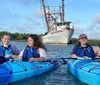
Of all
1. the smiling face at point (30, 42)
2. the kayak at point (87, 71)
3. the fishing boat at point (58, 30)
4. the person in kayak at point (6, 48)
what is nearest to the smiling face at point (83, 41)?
the kayak at point (87, 71)

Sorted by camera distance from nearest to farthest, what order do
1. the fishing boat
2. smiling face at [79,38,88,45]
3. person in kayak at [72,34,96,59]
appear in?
smiling face at [79,38,88,45]
person in kayak at [72,34,96,59]
the fishing boat

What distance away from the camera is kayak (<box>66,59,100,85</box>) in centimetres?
787

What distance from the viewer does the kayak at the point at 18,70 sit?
7.92m

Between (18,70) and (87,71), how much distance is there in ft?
6.06

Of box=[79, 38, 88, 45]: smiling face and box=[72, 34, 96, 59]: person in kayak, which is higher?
box=[79, 38, 88, 45]: smiling face

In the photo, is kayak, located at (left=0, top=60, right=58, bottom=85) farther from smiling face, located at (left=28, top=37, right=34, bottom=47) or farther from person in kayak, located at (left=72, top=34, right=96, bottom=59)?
person in kayak, located at (left=72, top=34, right=96, bottom=59)

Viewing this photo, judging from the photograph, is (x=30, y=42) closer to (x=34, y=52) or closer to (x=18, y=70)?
(x=34, y=52)

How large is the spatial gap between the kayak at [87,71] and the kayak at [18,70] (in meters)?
1.11

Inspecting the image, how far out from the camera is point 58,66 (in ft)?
37.4

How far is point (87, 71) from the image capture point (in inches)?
326

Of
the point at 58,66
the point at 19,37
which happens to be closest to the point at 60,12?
the point at 19,37

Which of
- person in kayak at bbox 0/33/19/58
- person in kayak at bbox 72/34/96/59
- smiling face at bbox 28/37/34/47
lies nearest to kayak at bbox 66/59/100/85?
person in kayak at bbox 72/34/96/59

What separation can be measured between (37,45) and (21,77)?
138 centimetres

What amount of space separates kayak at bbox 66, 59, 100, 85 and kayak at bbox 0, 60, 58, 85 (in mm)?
1114
